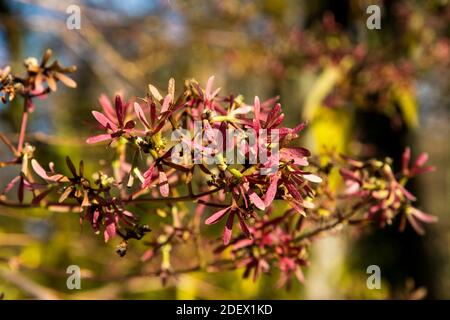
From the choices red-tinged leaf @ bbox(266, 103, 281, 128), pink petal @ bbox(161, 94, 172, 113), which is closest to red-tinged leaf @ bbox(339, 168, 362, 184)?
red-tinged leaf @ bbox(266, 103, 281, 128)

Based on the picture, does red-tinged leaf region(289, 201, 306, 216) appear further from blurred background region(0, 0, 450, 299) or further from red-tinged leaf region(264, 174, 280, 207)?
blurred background region(0, 0, 450, 299)

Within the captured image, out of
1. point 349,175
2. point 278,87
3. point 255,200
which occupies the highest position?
point 278,87

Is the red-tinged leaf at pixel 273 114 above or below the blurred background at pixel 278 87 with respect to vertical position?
below

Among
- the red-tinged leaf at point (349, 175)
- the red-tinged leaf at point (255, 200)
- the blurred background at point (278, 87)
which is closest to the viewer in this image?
the red-tinged leaf at point (255, 200)

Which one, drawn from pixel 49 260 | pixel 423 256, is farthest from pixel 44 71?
pixel 423 256

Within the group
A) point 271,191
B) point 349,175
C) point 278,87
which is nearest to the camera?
point 271,191

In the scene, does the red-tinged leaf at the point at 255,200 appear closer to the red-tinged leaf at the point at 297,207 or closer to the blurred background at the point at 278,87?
the red-tinged leaf at the point at 297,207

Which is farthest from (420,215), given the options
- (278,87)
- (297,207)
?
(278,87)

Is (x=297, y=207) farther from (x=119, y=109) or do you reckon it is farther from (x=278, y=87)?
(x=278, y=87)

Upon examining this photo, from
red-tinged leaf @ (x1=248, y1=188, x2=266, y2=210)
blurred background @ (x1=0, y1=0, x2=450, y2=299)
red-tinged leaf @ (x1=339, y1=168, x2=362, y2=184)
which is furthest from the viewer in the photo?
blurred background @ (x1=0, y1=0, x2=450, y2=299)

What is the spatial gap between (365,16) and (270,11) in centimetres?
61

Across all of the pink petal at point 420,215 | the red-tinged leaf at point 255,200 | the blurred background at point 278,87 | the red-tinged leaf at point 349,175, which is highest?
the blurred background at point 278,87

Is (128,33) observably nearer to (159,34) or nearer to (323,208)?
(159,34)

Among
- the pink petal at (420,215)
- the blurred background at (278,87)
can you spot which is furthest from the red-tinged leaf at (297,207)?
the blurred background at (278,87)
